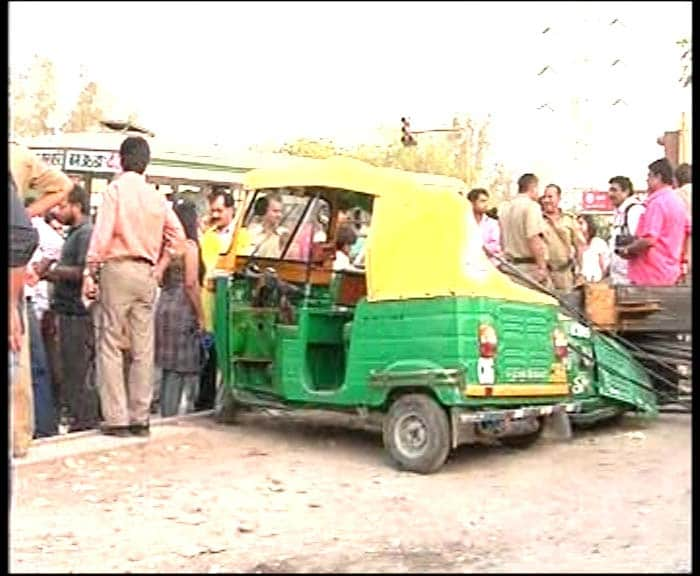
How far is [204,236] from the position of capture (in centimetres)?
526

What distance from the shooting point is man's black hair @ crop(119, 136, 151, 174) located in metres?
4.46

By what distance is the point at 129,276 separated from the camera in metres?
4.60

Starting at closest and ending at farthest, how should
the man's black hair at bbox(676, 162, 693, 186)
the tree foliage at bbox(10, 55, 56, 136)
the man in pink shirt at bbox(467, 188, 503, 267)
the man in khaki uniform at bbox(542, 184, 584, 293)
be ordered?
the tree foliage at bbox(10, 55, 56, 136), the man's black hair at bbox(676, 162, 693, 186), the man in pink shirt at bbox(467, 188, 503, 267), the man in khaki uniform at bbox(542, 184, 584, 293)

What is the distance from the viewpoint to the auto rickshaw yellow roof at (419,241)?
447cm

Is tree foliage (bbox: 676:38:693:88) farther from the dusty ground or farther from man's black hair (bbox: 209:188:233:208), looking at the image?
man's black hair (bbox: 209:188:233:208)

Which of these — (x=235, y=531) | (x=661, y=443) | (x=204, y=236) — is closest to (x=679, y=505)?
(x=661, y=443)

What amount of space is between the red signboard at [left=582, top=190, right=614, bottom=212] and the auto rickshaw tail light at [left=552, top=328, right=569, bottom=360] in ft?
2.16

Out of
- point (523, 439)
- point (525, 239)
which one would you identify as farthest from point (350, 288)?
point (525, 239)

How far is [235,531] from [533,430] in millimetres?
1417

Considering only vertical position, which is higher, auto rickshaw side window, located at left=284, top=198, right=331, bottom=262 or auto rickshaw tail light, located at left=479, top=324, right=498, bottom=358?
auto rickshaw side window, located at left=284, top=198, right=331, bottom=262

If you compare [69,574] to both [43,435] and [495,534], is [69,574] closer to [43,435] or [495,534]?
[495,534]

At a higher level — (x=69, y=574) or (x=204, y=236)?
(x=204, y=236)

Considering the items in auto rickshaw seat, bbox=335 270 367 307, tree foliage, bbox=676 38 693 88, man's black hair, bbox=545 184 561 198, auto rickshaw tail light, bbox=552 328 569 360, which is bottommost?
auto rickshaw tail light, bbox=552 328 569 360

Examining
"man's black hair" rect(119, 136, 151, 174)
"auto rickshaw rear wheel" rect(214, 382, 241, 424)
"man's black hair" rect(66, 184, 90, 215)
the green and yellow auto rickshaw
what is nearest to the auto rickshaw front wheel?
the green and yellow auto rickshaw
